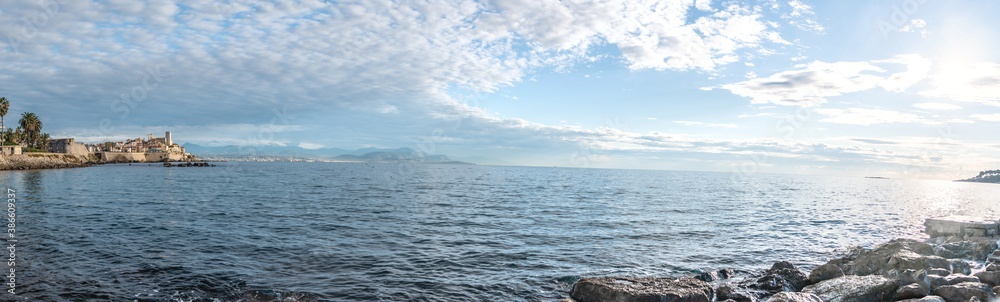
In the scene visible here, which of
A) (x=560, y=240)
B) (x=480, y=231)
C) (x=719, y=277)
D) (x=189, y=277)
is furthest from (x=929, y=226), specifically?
(x=189, y=277)

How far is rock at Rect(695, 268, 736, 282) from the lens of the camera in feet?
66.6

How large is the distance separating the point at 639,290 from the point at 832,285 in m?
6.73

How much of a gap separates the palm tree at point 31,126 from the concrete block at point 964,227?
237484 mm

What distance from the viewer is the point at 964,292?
14797mm

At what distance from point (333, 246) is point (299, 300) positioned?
9.81m

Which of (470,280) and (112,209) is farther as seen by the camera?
(112,209)

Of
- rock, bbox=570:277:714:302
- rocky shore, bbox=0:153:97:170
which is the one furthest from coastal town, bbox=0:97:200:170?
rock, bbox=570:277:714:302

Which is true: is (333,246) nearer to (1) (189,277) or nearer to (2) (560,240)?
(1) (189,277)

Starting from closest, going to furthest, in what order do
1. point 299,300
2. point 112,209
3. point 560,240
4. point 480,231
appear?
1. point 299,300
2. point 560,240
3. point 480,231
4. point 112,209

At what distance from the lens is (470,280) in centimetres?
1928

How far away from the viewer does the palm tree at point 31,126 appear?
168 meters

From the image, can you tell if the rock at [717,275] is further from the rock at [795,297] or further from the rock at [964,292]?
the rock at [964,292]

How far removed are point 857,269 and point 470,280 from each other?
16.0 meters

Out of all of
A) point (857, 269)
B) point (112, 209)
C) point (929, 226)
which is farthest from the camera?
point (112, 209)
